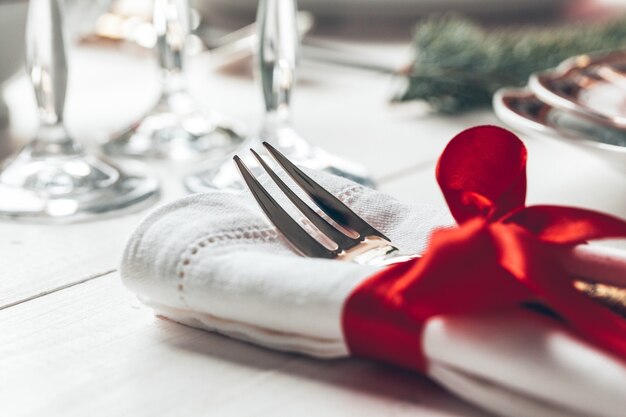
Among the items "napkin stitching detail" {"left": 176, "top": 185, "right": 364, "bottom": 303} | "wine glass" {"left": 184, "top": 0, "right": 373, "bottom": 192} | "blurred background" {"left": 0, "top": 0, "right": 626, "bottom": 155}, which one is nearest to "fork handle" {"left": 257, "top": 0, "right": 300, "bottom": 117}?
"wine glass" {"left": 184, "top": 0, "right": 373, "bottom": 192}

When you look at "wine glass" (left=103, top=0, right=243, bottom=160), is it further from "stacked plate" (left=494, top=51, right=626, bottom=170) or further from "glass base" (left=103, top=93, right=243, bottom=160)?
"stacked plate" (left=494, top=51, right=626, bottom=170)

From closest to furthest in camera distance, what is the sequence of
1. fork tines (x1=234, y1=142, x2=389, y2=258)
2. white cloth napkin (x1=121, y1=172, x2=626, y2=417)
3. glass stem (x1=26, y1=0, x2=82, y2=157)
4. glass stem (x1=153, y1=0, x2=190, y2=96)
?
1. white cloth napkin (x1=121, y1=172, x2=626, y2=417)
2. fork tines (x1=234, y1=142, x2=389, y2=258)
3. glass stem (x1=26, y1=0, x2=82, y2=157)
4. glass stem (x1=153, y1=0, x2=190, y2=96)

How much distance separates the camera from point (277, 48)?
1.99 ft

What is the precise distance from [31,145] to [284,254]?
258mm

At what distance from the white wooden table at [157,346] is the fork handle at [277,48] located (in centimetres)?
9

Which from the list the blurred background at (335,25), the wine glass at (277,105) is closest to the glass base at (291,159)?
the wine glass at (277,105)

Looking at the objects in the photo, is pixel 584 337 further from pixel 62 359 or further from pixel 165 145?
pixel 165 145

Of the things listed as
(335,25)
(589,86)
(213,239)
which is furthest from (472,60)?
(213,239)

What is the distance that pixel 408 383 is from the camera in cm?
35

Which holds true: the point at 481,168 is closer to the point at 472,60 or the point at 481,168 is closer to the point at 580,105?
the point at 580,105

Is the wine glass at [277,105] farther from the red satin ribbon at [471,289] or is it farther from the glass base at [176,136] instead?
the red satin ribbon at [471,289]

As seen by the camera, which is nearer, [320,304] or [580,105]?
[320,304]

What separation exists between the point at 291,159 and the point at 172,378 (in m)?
0.28

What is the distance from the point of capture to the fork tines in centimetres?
41
